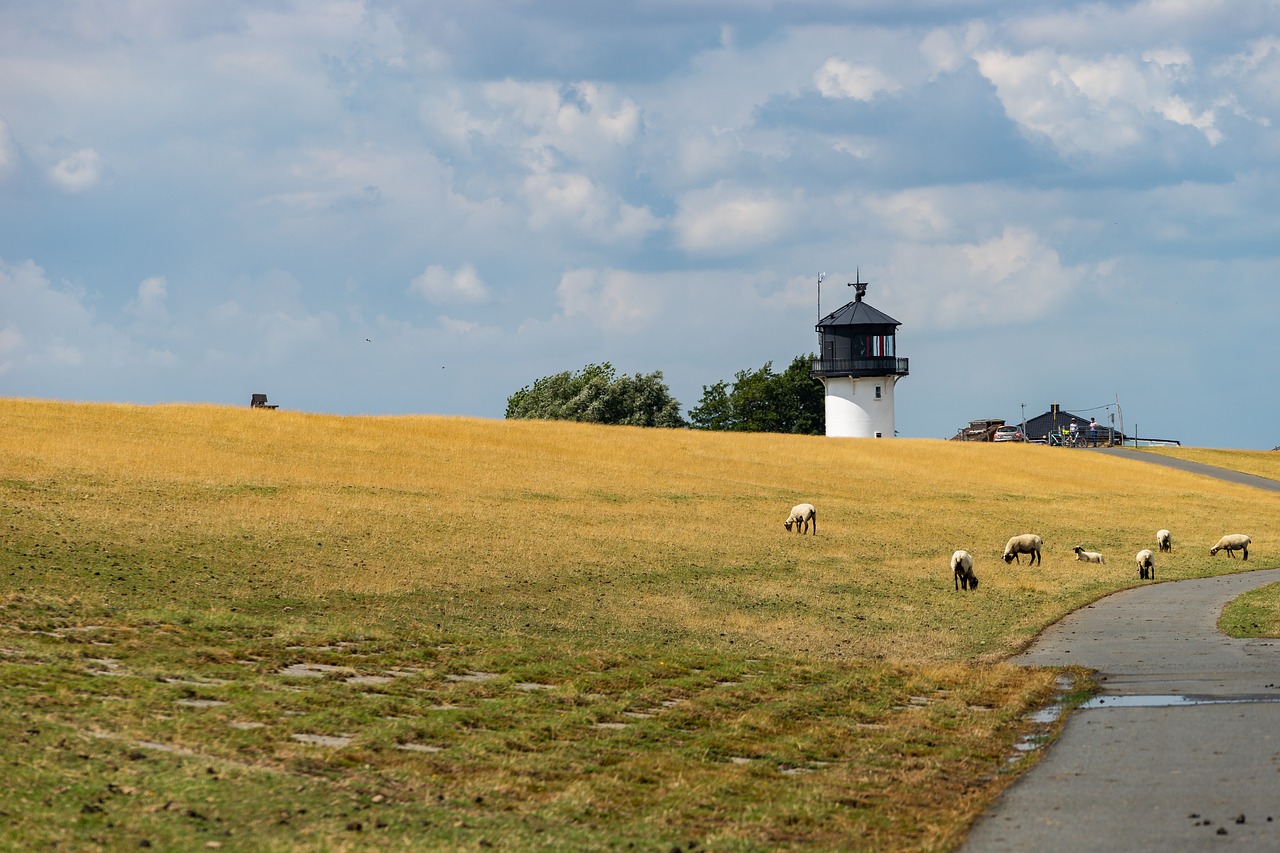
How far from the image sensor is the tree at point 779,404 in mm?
153500

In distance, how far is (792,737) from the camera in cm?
1834

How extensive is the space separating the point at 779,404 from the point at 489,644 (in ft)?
429

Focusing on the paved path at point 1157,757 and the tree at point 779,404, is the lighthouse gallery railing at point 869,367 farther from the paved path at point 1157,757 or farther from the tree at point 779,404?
the paved path at point 1157,757

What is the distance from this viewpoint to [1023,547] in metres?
48.0

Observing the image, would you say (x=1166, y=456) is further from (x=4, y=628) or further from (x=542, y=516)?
(x=4, y=628)

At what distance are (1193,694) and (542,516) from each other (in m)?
28.5

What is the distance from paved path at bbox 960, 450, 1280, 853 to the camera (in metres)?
12.8

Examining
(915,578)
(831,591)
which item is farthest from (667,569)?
(915,578)

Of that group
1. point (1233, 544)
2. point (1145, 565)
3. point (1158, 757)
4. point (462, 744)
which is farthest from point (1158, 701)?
point (1233, 544)

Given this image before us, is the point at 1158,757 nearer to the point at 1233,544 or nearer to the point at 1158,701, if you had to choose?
the point at 1158,701

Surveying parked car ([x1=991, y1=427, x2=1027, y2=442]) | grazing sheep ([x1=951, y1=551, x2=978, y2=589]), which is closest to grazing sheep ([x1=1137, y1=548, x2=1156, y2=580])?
grazing sheep ([x1=951, y1=551, x2=978, y2=589])

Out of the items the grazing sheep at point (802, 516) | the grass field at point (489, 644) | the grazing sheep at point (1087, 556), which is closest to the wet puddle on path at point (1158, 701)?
the grass field at point (489, 644)

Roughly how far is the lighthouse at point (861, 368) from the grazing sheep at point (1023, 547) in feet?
225

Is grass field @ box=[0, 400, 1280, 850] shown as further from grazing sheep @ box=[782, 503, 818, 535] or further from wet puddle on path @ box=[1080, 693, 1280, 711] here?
grazing sheep @ box=[782, 503, 818, 535]
